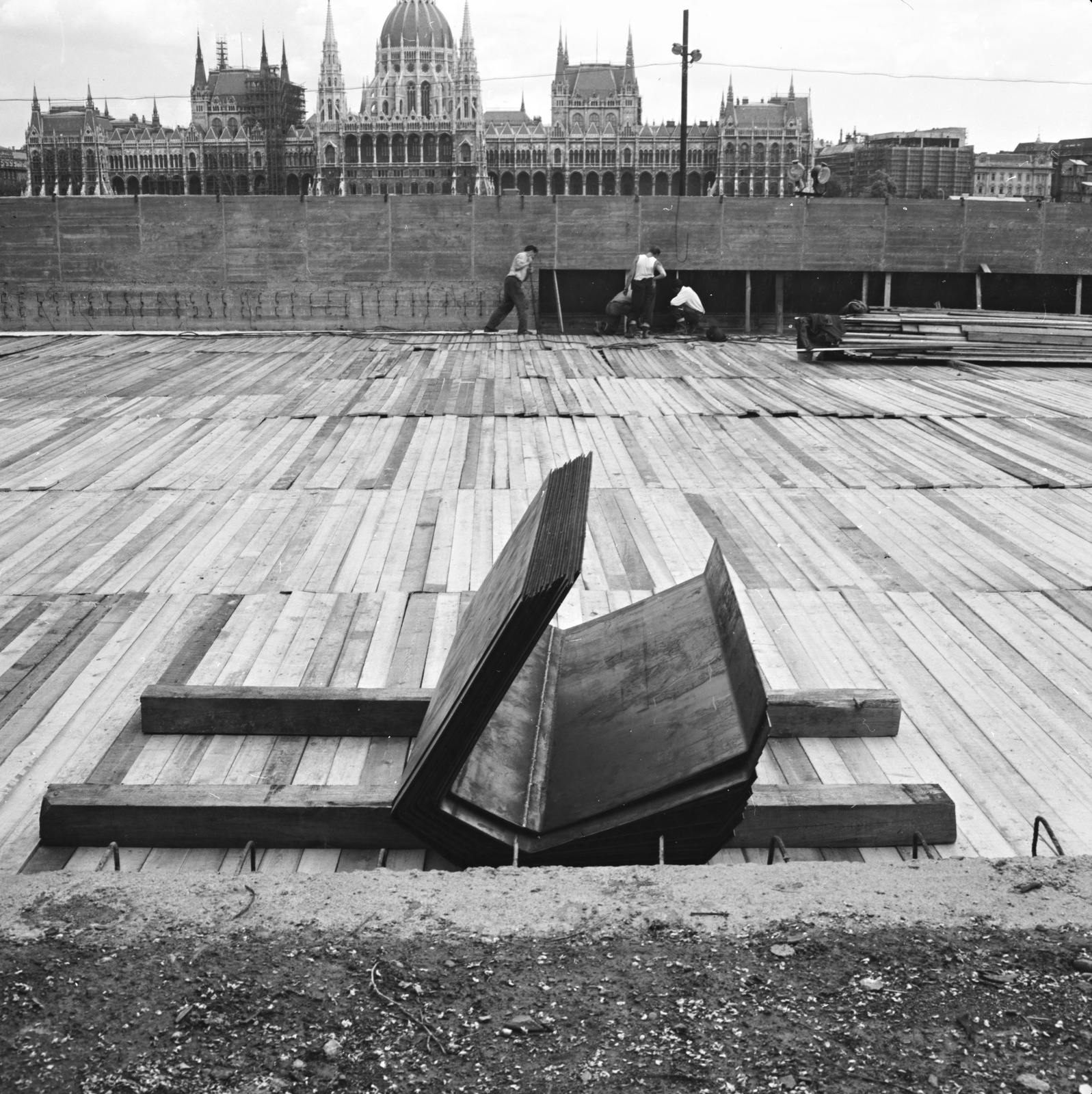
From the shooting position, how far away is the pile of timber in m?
15.7

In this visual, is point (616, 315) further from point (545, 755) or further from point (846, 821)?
point (846, 821)

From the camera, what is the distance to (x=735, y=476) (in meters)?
9.14

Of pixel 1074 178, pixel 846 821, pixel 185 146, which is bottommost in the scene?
pixel 846 821

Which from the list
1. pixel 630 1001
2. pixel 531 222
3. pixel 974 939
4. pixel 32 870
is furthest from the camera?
pixel 531 222

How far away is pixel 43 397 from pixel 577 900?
11205 millimetres

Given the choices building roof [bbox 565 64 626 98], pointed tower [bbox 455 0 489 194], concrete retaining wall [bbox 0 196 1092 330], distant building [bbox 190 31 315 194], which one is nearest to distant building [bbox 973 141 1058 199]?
building roof [bbox 565 64 626 98]

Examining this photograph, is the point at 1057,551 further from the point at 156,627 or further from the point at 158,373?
the point at 158,373

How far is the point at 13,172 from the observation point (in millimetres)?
164250

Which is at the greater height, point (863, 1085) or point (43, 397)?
point (43, 397)

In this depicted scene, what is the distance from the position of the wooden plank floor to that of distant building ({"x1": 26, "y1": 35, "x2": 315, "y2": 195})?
16596 cm

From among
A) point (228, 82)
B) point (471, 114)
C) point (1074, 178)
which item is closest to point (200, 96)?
point (228, 82)

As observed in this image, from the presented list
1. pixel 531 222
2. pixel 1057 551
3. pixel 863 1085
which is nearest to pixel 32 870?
pixel 863 1085

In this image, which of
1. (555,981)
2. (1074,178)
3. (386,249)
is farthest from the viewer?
(1074,178)

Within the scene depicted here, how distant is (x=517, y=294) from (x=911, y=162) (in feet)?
453
